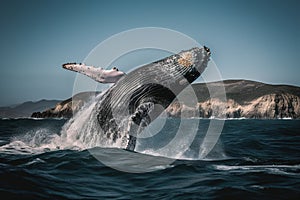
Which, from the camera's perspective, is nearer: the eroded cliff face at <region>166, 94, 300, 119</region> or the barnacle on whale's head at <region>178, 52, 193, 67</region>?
the barnacle on whale's head at <region>178, 52, 193, 67</region>

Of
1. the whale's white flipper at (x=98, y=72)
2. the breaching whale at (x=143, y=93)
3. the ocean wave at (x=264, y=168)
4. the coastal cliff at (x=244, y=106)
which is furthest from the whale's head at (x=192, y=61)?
the coastal cliff at (x=244, y=106)

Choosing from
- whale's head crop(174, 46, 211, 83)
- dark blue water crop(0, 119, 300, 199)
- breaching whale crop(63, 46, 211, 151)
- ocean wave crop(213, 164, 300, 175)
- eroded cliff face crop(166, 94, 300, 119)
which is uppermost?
eroded cliff face crop(166, 94, 300, 119)

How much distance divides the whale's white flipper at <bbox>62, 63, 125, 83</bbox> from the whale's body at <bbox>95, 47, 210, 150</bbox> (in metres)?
0.24

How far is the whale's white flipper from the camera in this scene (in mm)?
8016

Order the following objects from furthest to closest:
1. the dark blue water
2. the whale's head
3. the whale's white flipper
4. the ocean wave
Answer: the whale's white flipper < the whale's head < the ocean wave < the dark blue water

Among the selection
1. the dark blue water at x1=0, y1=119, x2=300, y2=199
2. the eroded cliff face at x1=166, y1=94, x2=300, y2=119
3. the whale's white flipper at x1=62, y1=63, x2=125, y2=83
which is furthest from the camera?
the eroded cliff face at x1=166, y1=94, x2=300, y2=119

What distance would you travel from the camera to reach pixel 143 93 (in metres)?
7.54

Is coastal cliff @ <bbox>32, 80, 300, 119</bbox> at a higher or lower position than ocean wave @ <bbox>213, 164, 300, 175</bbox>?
higher

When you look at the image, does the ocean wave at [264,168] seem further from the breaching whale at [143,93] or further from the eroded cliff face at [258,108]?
the eroded cliff face at [258,108]

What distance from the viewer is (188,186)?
450 centimetres

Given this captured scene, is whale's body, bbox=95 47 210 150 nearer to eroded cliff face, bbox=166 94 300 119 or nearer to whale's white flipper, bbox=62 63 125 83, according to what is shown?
whale's white flipper, bbox=62 63 125 83

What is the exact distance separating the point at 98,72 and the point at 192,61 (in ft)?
8.24

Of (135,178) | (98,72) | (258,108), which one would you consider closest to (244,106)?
(258,108)

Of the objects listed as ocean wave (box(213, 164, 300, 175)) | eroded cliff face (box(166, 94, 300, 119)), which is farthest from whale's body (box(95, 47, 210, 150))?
eroded cliff face (box(166, 94, 300, 119))
